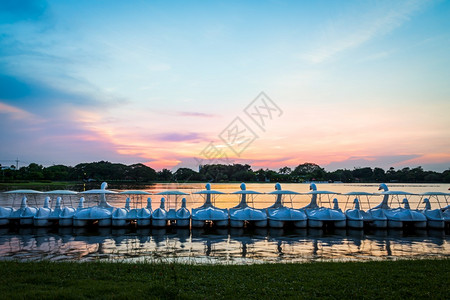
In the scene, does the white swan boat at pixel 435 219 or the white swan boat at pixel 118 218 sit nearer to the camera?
the white swan boat at pixel 118 218

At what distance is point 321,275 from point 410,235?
77.5ft

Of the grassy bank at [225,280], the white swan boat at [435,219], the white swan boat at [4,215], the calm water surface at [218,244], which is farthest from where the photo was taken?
the white swan boat at [435,219]

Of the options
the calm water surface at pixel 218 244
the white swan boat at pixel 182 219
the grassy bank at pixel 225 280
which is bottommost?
the calm water surface at pixel 218 244

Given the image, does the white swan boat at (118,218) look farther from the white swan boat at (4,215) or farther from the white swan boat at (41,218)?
the white swan boat at (4,215)

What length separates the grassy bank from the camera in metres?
10.8

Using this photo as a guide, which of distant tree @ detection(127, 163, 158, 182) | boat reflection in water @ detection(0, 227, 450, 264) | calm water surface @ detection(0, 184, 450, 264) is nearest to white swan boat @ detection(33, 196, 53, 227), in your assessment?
boat reflection in water @ detection(0, 227, 450, 264)

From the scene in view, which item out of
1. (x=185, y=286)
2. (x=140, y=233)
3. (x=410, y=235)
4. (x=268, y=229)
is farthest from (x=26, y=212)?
(x=410, y=235)

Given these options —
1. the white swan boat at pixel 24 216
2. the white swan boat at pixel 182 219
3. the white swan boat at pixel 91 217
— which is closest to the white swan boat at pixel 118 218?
the white swan boat at pixel 91 217

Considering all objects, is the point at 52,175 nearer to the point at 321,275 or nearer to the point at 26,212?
the point at 26,212

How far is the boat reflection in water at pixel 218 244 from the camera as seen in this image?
21.1m

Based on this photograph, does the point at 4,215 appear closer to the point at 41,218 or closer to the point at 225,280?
the point at 41,218

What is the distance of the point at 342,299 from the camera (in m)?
10.5

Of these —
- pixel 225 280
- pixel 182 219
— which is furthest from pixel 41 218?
pixel 225 280

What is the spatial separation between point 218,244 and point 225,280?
13.9 meters
